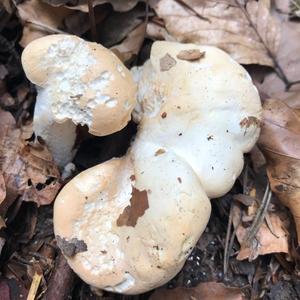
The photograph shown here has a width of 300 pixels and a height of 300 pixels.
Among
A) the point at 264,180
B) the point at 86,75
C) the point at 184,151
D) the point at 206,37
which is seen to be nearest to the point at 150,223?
the point at 184,151

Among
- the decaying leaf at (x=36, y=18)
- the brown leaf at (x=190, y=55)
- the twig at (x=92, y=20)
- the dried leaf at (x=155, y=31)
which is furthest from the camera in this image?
the dried leaf at (x=155, y=31)

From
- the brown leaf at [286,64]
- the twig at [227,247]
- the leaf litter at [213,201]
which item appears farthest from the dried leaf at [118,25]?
the twig at [227,247]

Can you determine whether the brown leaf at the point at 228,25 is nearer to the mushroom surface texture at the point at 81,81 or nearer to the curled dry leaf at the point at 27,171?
the mushroom surface texture at the point at 81,81

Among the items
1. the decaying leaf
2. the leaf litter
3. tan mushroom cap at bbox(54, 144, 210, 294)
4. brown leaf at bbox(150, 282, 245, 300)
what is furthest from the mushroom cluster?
the decaying leaf

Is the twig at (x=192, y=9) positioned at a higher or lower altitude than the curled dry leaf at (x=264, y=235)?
higher

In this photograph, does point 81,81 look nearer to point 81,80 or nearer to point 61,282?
point 81,80

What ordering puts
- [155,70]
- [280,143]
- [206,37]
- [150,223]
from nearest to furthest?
[150,223], [155,70], [280,143], [206,37]

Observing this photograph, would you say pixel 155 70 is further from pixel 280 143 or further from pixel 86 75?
pixel 280 143

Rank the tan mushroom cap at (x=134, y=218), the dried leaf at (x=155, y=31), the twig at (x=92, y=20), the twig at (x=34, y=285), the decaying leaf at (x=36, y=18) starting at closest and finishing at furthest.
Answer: the tan mushroom cap at (x=134, y=218) → the twig at (x=34, y=285) → the twig at (x=92, y=20) → the decaying leaf at (x=36, y=18) → the dried leaf at (x=155, y=31)

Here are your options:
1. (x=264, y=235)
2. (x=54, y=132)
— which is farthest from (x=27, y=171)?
(x=264, y=235)
